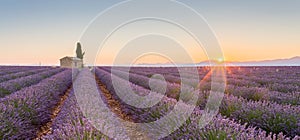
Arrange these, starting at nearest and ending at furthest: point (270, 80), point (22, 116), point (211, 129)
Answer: point (211, 129) < point (22, 116) < point (270, 80)

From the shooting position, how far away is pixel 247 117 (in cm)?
494

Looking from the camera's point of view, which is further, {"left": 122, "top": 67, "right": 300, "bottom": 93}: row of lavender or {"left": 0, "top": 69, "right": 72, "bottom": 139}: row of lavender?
{"left": 122, "top": 67, "right": 300, "bottom": 93}: row of lavender

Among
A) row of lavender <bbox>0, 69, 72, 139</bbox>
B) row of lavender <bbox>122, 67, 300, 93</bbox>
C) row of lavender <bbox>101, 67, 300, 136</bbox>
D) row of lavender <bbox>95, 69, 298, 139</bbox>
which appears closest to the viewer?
row of lavender <bbox>95, 69, 298, 139</bbox>

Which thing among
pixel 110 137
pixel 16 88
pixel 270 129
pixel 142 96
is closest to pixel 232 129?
pixel 110 137

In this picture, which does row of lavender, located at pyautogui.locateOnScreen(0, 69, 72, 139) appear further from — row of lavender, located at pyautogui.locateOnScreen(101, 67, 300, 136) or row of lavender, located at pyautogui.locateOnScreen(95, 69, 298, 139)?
row of lavender, located at pyautogui.locateOnScreen(101, 67, 300, 136)

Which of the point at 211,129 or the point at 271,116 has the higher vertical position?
the point at 211,129

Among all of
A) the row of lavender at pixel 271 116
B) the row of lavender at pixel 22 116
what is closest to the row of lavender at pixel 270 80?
the row of lavender at pixel 271 116

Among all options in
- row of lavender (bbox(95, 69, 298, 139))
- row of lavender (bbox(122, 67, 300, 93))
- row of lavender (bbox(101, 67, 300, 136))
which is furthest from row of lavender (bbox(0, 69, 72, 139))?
row of lavender (bbox(122, 67, 300, 93))

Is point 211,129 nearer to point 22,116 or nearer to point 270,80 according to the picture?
point 22,116

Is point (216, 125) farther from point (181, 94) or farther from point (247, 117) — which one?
point (181, 94)

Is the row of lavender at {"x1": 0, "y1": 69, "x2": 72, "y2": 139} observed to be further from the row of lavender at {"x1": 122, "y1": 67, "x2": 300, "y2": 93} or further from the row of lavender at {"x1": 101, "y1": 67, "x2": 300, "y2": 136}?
the row of lavender at {"x1": 122, "y1": 67, "x2": 300, "y2": 93}

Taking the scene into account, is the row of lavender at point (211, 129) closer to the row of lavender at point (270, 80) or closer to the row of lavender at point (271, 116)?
the row of lavender at point (271, 116)

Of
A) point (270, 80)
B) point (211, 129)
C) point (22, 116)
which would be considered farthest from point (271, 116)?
point (270, 80)

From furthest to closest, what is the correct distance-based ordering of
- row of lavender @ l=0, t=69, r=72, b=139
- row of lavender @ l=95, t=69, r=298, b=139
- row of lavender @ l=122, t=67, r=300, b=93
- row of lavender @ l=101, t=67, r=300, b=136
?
row of lavender @ l=122, t=67, r=300, b=93 < row of lavender @ l=101, t=67, r=300, b=136 < row of lavender @ l=0, t=69, r=72, b=139 < row of lavender @ l=95, t=69, r=298, b=139
